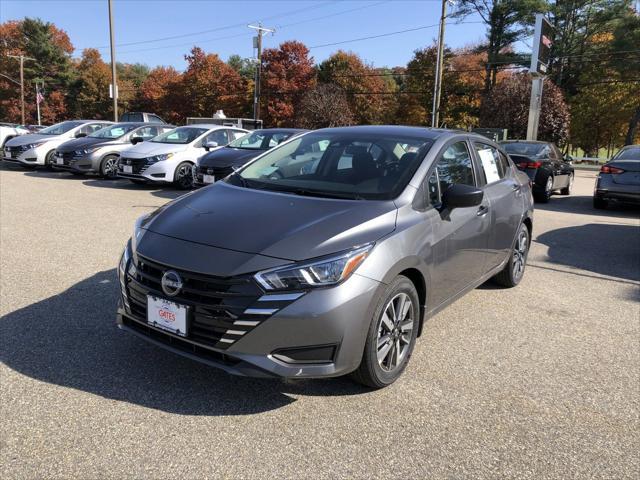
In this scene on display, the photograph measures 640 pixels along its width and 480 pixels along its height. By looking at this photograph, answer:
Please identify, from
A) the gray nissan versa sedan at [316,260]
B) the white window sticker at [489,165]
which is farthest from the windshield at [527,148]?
the gray nissan versa sedan at [316,260]

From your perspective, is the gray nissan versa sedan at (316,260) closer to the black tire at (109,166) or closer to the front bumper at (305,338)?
the front bumper at (305,338)

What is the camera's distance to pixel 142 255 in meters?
3.07

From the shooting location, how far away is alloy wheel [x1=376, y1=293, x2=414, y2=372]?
10.4 feet

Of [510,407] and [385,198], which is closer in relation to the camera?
[510,407]

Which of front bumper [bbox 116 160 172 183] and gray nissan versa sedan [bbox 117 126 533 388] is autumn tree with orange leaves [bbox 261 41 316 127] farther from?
gray nissan versa sedan [bbox 117 126 533 388]

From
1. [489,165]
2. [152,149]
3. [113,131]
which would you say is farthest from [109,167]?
[489,165]

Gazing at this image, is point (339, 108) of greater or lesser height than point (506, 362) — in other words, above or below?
above

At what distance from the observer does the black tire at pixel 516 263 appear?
5352mm

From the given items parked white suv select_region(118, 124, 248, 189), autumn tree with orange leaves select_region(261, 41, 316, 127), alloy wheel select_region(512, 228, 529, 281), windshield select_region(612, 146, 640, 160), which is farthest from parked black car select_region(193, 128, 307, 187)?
autumn tree with orange leaves select_region(261, 41, 316, 127)

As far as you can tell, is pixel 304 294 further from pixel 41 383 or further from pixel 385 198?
pixel 41 383

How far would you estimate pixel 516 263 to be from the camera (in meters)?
5.59

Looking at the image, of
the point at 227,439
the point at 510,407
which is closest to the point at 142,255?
the point at 227,439

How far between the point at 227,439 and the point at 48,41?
83.0 m

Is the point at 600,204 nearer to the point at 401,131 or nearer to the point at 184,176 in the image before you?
the point at 184,176
